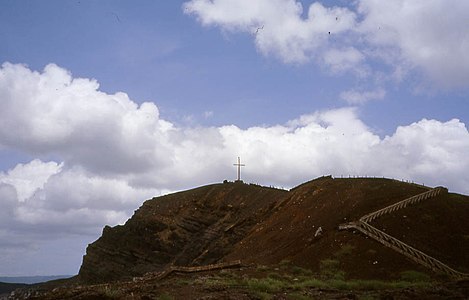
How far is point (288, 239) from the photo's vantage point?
38.6m

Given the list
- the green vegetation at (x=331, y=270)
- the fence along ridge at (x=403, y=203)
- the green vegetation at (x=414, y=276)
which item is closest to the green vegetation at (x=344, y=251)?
the green vegetation at (x=331, y=270)

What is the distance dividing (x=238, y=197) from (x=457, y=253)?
114 ft

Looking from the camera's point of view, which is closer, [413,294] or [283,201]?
[413,294]

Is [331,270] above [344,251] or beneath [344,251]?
beneath

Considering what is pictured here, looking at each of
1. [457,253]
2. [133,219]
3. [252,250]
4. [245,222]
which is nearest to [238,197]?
[245,222]

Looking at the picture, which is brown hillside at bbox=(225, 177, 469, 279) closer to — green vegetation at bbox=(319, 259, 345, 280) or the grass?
green vegetation at bbox=(319, 259, 345, 280)

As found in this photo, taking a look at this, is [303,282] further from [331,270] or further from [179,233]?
[179,233]

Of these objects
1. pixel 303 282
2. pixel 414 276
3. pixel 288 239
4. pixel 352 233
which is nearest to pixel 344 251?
pixel 352 233

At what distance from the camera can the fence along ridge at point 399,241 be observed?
2753 centimetres

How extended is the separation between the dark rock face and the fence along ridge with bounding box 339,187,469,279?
17.1m

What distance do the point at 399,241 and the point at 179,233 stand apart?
31468 millimetres

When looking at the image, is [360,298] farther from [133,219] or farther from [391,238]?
[133,219]

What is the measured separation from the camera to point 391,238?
30781 mm

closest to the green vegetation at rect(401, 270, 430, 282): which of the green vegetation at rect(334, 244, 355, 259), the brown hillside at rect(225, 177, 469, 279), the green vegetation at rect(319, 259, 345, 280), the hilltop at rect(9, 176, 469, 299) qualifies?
the hilltop at rect(9, 176, 469, 299)
